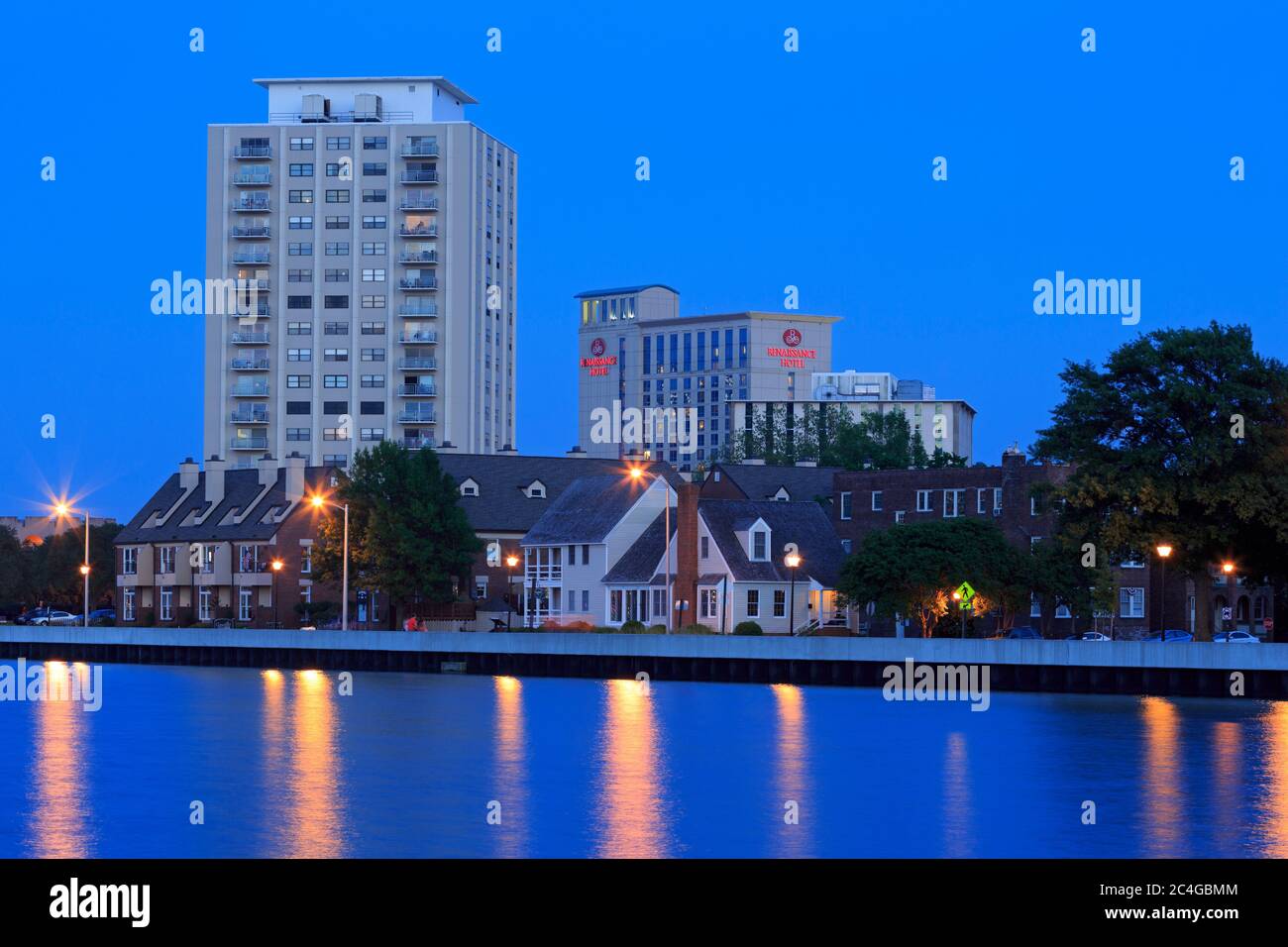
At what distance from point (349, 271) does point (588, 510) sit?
6338 cm

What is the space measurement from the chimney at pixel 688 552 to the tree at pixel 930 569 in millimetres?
11682

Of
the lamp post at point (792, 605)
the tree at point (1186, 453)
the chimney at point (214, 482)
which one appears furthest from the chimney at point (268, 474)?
the tree at point (1186, 453)

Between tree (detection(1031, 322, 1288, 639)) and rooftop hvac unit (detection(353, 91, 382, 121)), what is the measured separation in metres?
103

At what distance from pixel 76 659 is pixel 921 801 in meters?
93.2

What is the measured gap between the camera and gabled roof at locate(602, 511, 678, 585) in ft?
391

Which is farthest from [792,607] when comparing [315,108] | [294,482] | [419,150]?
[315,108]

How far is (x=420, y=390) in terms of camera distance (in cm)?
18188

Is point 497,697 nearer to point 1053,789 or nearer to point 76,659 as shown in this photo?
point 1053,789

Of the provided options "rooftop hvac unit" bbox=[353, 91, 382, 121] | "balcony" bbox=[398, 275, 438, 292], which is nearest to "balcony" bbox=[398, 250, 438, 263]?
"balcony" bbox=[398, 275, 438, 292]

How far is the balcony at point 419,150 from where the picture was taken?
180 m

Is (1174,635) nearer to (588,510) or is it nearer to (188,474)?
(588,510)

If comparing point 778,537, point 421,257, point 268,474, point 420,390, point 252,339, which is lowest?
point 778,537
